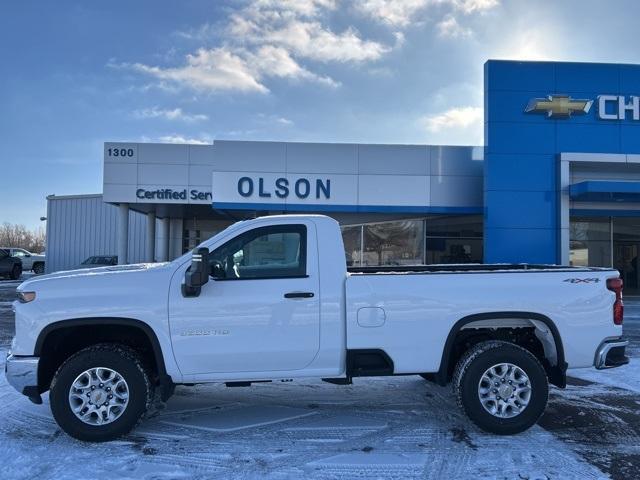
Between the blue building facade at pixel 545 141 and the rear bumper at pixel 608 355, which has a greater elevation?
the blue building facade at pixel 545 141

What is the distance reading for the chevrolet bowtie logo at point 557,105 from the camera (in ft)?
57.9

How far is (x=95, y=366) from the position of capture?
15.4 feet

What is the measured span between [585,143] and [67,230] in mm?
31547

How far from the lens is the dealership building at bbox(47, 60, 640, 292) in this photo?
58.2 ft

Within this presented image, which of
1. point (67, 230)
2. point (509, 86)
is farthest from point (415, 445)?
point (67, 230)

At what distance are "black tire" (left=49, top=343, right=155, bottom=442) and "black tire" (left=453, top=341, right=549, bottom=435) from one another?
2.94 meters

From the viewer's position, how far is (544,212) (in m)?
17.8

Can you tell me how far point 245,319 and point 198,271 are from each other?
0.62 m

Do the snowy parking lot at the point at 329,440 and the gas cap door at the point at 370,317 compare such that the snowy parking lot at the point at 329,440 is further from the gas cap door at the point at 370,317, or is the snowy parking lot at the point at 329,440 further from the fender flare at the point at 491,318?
the gas cap door at the point at 370,317

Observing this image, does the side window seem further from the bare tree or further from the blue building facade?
the bare tree

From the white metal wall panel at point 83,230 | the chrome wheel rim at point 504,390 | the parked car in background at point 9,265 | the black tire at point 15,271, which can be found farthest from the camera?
the white metal wall panel at point 83,230

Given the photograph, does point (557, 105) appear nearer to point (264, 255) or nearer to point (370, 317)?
point (370, 317)

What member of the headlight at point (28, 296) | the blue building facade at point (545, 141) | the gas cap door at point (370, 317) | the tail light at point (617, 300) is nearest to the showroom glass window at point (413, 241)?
the blue building facade at point (545, 141)

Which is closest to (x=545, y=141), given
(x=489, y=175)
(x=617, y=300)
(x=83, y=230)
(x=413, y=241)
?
(x=489, y=175)
